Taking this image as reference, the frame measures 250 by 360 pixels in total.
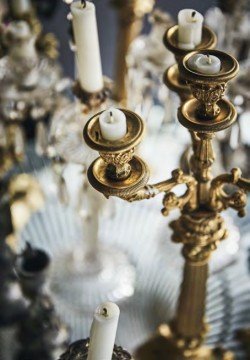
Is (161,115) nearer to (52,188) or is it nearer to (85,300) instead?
(52,188)

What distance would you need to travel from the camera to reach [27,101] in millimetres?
1302

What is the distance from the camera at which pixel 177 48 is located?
2.75 feet

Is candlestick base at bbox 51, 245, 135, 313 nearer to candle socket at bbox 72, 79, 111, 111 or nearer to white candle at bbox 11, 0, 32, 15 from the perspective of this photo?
candle socket at bbox 72, 79, 111, 111

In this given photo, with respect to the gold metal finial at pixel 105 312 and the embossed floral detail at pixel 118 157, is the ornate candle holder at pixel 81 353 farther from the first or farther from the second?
the embossed floral detail at pixel 118 157

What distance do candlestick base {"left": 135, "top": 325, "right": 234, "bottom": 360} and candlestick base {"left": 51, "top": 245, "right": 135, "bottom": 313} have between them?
0.12 m

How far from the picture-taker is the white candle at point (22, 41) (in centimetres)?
125

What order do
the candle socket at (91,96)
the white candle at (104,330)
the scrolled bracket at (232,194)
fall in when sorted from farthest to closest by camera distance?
the candle socket at (91,96) < the scrolled bracket at (232,194) < the white candle at (104,330)

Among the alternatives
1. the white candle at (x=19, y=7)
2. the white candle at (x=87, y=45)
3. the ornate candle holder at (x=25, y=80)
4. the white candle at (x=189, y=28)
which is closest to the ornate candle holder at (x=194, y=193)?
the white candle at (x=189, y=28)

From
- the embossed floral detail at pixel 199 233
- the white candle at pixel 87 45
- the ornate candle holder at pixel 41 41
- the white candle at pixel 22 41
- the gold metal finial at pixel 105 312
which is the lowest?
the gold metal finial at pixel 105 312

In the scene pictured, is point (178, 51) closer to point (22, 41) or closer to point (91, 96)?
point (91, 96)

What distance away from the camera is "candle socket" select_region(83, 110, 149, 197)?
686 mm

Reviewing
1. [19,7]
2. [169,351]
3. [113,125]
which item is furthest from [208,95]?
[19,7]

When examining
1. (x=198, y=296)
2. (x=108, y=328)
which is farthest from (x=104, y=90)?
(x=108, y=328)

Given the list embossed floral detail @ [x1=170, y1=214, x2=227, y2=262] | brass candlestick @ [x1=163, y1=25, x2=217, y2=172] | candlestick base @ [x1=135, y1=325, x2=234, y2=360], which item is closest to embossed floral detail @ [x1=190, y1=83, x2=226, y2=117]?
brass candlestick @ [x1=163, y1=25, x2=217, y2=172]
